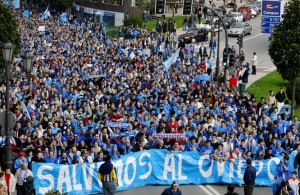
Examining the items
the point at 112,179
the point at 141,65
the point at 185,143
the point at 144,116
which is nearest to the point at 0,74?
the point at 141,65

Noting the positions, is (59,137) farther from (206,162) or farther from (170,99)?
(170,99)

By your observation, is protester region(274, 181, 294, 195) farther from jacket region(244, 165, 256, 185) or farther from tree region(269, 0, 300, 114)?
tree region(269, 0, 300, 114)

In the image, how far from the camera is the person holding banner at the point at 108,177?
20984mm

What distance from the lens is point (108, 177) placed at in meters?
21.0

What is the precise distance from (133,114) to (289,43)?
25.7ft

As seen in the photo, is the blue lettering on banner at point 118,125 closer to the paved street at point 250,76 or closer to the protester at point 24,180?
the paved street at point 250,76

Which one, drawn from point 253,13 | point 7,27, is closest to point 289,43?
point 7,27

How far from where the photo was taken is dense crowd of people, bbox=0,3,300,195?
23922 millimetres

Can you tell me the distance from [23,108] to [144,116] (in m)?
4.48

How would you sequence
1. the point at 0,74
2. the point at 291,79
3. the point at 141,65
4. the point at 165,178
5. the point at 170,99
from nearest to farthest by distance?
the point at 165,178 < the point at 170,99 < the point at 291,79 < the point at 0,74 < the point at 141,65

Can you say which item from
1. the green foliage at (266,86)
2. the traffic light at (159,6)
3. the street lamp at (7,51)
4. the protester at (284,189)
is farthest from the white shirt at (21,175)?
the traffic light at (159,6)

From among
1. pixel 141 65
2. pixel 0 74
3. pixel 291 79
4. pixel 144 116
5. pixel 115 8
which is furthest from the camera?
pixel 115 8

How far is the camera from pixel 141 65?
4047 centimetres

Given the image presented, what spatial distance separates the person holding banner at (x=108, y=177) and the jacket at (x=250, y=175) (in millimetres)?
3651
